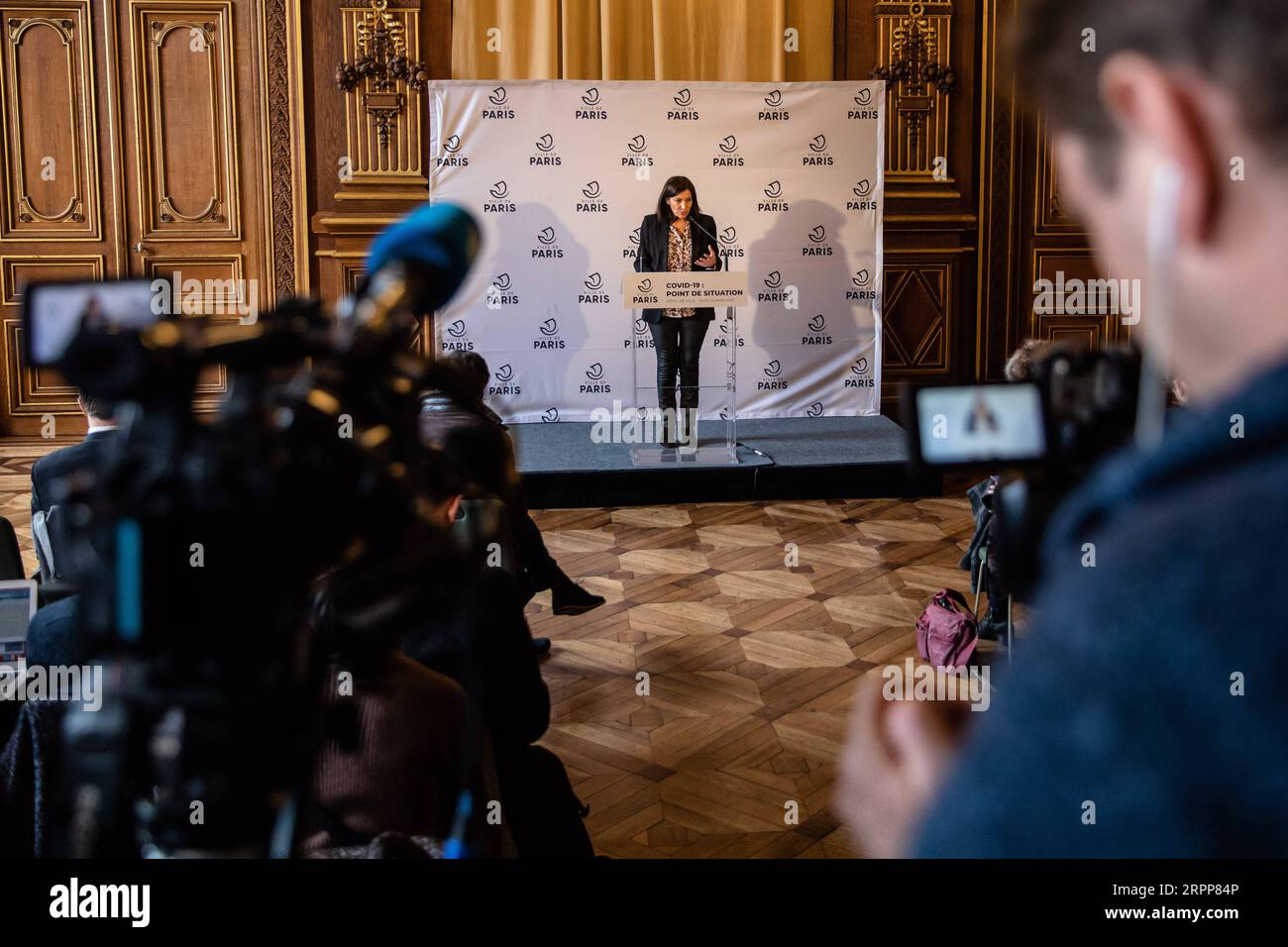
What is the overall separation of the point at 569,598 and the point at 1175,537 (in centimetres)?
482

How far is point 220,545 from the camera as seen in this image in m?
0.58

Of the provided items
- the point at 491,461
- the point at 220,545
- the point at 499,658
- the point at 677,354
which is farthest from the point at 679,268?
the point at 220,545

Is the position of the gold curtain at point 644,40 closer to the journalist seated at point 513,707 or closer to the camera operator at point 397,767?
the journalist seated at point 513,707

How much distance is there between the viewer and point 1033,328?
9.00 m

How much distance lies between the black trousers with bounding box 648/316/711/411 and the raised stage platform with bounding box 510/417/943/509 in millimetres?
392

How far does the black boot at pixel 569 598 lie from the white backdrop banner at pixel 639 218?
3.07 m

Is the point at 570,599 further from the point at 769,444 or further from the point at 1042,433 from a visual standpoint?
the point at 1042,433

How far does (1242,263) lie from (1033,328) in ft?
29.5

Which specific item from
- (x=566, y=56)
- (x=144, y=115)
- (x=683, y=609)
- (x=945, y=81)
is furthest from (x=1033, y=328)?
(x=144, y=115)

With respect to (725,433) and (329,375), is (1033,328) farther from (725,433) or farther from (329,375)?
(329,375)

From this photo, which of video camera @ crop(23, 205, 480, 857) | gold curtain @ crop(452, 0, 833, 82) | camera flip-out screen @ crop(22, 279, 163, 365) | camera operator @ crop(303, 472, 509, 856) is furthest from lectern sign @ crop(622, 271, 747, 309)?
video camera @ crop(23, 205, 480, 857)

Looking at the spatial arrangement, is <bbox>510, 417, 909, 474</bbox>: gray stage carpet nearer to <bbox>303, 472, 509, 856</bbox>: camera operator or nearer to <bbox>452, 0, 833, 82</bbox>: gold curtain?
<bbox>452, 0, 833, 82</bbox>: gold curtain
